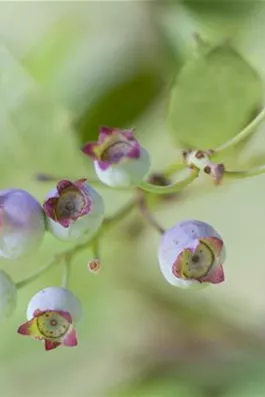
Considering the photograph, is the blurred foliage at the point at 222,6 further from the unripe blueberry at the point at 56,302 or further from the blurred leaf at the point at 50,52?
the unripe blueberry at the point at 56,302

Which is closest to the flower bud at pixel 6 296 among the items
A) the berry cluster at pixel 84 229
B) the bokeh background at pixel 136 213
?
the berry cluster at pixel 84 229

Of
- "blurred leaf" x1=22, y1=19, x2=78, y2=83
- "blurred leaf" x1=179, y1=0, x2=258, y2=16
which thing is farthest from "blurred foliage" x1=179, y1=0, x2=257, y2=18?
"blurred leaf" x1=22, y1=19, x2=78, y2=83

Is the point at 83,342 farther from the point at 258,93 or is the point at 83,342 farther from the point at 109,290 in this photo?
the point at 258,93

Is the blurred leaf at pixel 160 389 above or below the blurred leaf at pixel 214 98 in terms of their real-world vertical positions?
below

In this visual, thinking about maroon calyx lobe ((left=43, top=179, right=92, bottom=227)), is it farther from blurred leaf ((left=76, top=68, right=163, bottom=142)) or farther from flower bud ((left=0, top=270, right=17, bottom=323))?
blurred leaf ((left=76, top=68, right=163, bottom=142))

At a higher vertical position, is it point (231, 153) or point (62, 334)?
point (231, 153)

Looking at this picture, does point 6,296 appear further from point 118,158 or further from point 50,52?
point 50,52

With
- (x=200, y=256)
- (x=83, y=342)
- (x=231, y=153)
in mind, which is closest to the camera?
(x=200, y=256)

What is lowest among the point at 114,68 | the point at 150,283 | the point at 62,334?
the point at 62,334

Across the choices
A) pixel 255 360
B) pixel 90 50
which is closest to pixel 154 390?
pixel 255 360
